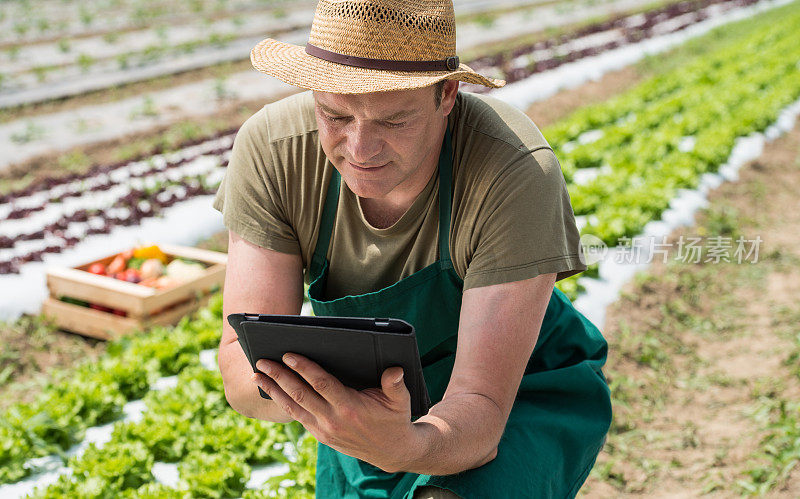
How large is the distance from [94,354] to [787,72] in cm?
877

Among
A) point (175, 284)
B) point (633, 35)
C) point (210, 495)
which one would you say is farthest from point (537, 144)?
point (633, 35)

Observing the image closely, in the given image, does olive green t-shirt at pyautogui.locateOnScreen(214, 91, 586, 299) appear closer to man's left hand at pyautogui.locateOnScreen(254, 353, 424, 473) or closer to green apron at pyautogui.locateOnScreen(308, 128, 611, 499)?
green apron at pyautogui.locateOnScreen(308, 128, 611, 499)

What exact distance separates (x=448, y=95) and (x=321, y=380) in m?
0.75

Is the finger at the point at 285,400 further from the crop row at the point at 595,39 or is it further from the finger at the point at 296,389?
the crop row at the point at 595,39

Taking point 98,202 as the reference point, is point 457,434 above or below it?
above

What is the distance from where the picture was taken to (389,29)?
168cm

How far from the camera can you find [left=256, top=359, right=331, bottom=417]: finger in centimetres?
149

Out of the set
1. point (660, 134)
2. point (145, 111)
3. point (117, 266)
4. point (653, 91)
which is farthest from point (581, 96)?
point (117, 266)

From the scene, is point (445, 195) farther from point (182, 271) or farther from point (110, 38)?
point (110, 38)

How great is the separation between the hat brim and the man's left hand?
55 cm

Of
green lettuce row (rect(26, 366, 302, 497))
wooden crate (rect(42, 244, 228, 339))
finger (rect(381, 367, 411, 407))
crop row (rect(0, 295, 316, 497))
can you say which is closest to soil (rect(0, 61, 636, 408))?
wooden crate (rect(42, 244, 228, 339))

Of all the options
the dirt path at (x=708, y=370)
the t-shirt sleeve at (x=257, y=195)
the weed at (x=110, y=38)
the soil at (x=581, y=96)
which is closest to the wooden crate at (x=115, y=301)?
the dirt path at (x=708, y=370)

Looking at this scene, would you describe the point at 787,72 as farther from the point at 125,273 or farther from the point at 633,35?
the point at 125,273

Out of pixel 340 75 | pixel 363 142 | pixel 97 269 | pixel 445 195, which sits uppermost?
pixel 340 75
